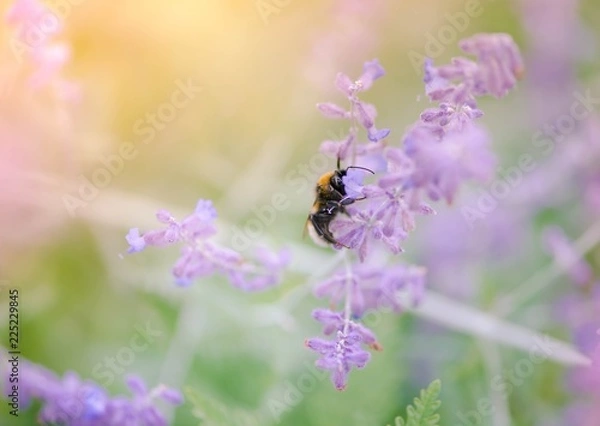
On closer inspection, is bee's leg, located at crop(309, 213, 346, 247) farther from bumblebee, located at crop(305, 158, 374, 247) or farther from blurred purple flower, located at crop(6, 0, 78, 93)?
blurred purple flower, located at crop(6, 0, 78, 93)

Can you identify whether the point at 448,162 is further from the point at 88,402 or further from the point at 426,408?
the point at 88,402

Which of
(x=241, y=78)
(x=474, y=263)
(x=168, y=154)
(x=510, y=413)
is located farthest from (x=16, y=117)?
(x=510, y=413)

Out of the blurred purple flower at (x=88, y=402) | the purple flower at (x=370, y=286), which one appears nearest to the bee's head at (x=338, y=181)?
the purple flower at (x=370, y=286)

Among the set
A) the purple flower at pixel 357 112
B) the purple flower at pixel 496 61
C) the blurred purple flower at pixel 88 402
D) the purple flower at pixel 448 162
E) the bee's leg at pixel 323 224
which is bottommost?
the blurred purple flower at pixel 88 402

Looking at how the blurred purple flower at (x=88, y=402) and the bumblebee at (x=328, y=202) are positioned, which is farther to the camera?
the blurred purple flower at (x=88, y=402)

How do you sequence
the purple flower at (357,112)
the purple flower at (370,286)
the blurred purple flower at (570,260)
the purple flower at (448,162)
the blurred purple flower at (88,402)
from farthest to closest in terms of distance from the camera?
the blurred purple flower at (570,260), the blurred purple flower at (88,402), the purple flower at (370,286), the purple flower at (357,112), the purple flower at (448,162)

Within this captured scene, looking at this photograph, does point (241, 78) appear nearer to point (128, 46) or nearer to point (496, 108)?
point (128, 46)

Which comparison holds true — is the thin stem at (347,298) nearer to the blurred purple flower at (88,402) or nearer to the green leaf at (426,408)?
the green leaf at (426,408)

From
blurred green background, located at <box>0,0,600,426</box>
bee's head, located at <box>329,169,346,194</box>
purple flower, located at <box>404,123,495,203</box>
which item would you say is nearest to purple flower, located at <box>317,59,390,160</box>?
bee's head, located at <box>329,169,346,194</box>
